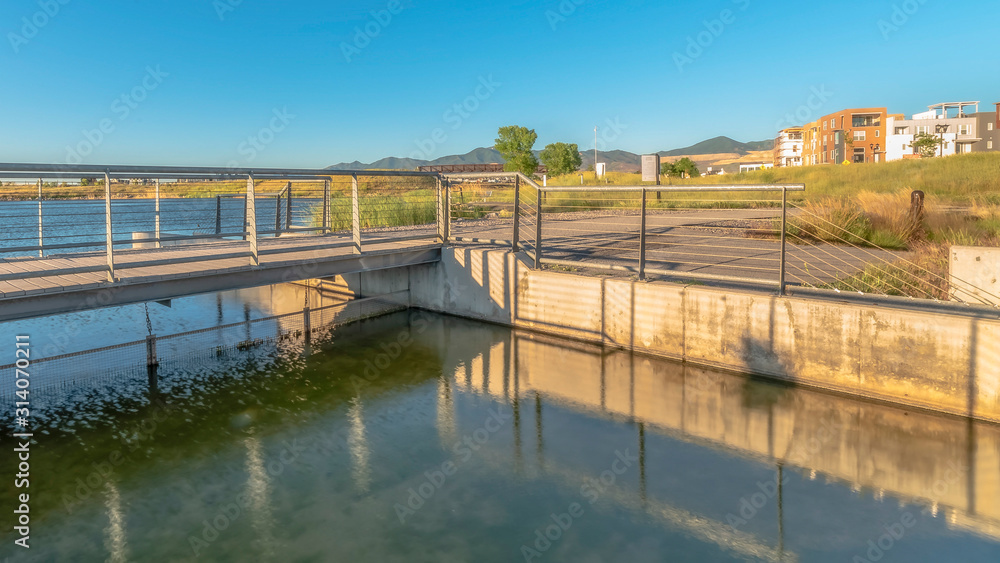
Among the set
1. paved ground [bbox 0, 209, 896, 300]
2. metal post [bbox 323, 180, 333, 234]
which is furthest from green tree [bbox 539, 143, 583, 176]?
metal post [bbox 323, 180, 333, 234]

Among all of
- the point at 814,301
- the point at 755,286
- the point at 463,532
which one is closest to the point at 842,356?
the point at 814,301

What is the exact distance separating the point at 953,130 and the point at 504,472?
284ft

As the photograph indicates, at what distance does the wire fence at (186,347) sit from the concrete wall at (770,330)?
2214 mm

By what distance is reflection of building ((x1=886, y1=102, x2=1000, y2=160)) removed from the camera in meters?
69.5

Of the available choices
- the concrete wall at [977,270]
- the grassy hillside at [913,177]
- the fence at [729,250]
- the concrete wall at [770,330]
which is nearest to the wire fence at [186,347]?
the concrete wall at [770,330]

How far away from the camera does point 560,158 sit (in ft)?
242

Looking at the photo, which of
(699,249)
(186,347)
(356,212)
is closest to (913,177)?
(699,249)

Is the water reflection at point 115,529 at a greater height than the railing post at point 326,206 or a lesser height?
lesser

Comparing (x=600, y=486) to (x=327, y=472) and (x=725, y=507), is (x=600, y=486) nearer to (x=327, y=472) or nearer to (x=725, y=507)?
(x=725, y=507)

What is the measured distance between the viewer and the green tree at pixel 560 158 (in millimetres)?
72000

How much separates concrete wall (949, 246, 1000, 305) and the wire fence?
308 inches

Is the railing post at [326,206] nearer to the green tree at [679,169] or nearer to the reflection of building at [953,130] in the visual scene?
the green tree at [679,169]

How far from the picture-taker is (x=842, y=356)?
21.3ft

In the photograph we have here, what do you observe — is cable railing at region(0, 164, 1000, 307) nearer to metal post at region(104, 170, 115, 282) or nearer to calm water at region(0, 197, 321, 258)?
metal post at region(104, 170, 115, 282)
